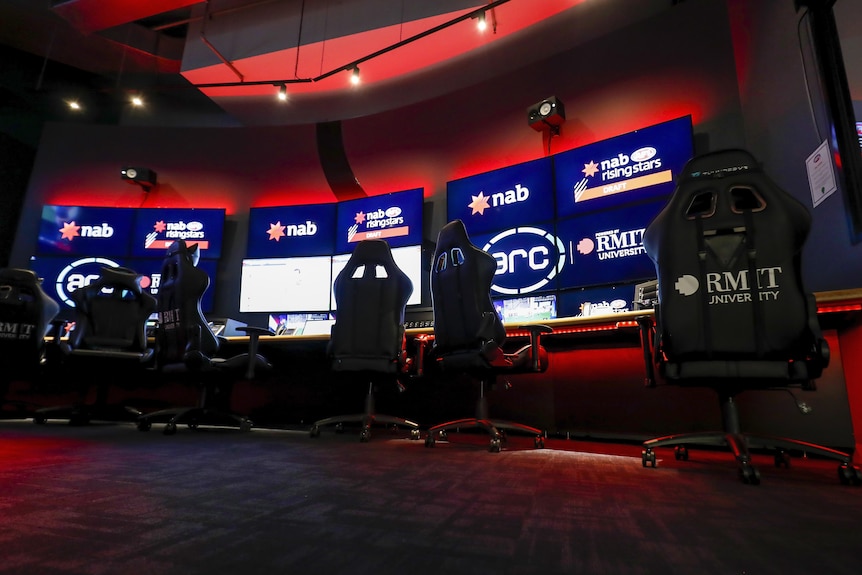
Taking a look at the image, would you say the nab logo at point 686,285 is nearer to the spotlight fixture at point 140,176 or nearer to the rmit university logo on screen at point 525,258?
the rmit university logo on screen at point 525,258

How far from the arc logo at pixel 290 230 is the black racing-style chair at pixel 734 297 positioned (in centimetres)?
367

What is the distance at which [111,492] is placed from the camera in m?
1.15

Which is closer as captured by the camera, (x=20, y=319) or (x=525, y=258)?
(x=20, y=319)

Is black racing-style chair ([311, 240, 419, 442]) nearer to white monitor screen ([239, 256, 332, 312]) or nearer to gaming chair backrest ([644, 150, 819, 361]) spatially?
gaming chair backrest ([644, 150, 819, 361])

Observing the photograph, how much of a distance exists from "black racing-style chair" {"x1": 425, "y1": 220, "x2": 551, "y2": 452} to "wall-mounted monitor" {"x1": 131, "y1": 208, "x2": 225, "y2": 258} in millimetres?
3378

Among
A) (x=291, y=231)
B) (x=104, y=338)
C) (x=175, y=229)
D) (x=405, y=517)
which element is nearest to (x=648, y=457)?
(x=405, y=517)

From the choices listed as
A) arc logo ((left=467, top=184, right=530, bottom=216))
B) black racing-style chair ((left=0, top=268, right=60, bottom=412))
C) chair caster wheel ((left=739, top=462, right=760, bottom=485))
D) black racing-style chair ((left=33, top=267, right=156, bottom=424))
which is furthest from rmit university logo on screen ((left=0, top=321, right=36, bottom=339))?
chair caster wheel ((left=739, top=462, right=760, bottom=485))

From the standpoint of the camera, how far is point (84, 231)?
5059 mm

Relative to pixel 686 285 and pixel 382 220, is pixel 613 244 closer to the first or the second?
pixel 686 285

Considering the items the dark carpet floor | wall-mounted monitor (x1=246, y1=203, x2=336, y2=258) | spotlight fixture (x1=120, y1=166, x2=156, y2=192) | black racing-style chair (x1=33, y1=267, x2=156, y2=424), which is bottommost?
the dark carpet floor

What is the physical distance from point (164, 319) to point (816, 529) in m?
3.39

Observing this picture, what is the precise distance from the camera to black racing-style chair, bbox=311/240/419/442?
9.18 feet

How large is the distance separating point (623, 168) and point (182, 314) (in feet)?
11.3

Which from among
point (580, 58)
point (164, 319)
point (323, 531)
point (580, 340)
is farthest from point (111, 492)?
point (580, 58)
